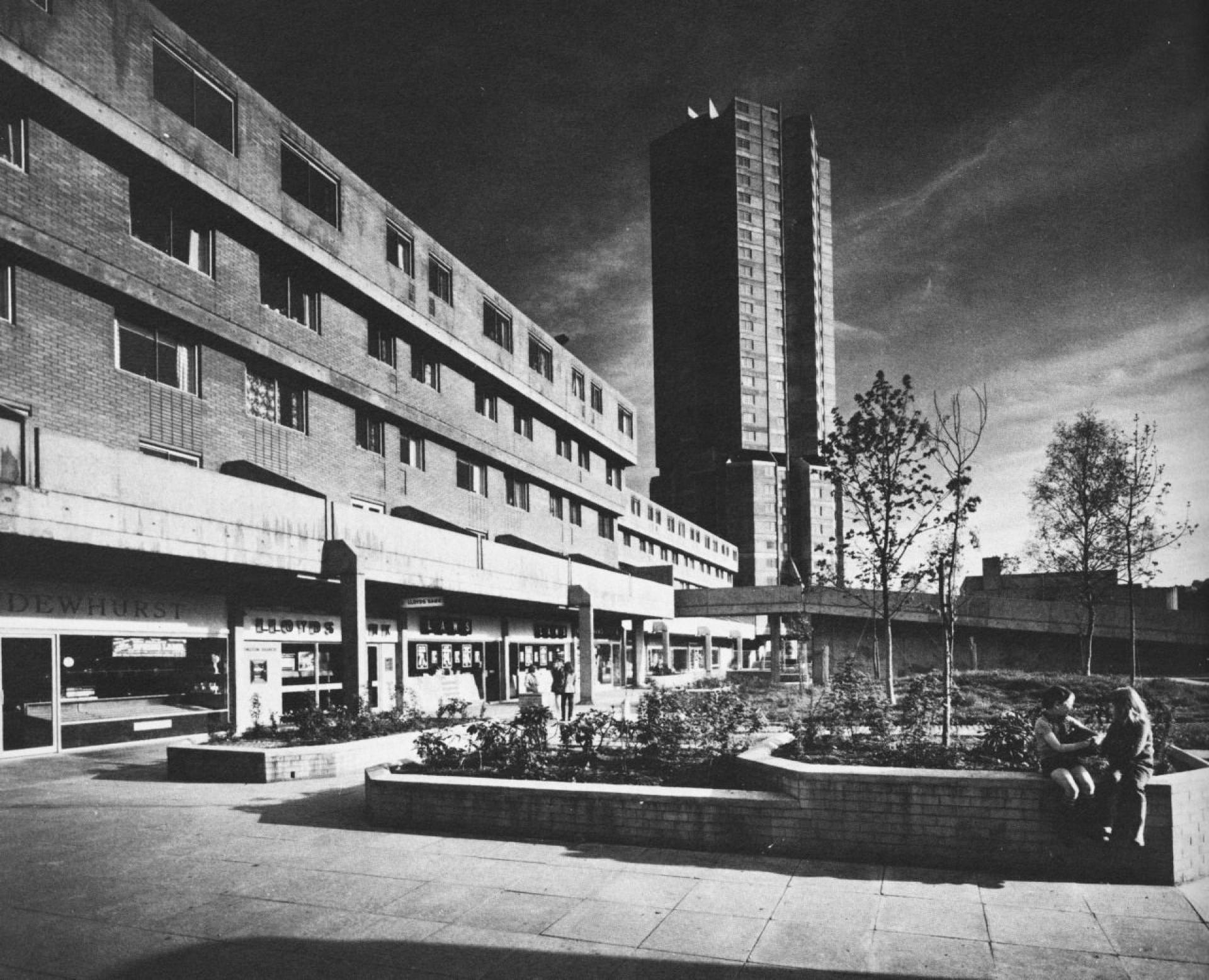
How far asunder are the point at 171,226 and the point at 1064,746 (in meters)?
18.9

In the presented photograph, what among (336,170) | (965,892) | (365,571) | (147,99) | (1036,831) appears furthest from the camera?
(336,170)

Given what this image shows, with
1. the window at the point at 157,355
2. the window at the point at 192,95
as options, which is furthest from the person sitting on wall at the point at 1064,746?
the window at the point at 192,95

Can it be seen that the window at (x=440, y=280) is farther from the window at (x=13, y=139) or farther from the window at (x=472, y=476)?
the window at (x=13, y=139)

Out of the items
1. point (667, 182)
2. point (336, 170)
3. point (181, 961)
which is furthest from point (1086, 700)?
point (667, 182)

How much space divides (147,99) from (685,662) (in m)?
45.5

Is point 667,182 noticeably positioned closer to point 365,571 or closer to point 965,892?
point 365,571

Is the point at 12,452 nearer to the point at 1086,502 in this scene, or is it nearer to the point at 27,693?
the point at 27,693

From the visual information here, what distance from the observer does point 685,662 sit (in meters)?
57.1

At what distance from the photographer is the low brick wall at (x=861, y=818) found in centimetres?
712

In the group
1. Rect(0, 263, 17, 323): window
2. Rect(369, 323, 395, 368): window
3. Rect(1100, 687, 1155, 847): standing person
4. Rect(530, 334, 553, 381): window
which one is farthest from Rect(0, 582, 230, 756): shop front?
Rect(530, 334, 553, 381): window

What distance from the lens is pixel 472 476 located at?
3194 centimetres

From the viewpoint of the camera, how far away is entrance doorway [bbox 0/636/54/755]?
1527 centimetres

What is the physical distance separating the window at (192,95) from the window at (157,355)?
176 inches

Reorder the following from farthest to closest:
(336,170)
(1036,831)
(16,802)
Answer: (336,170) < (16,802) < (1036,831)
